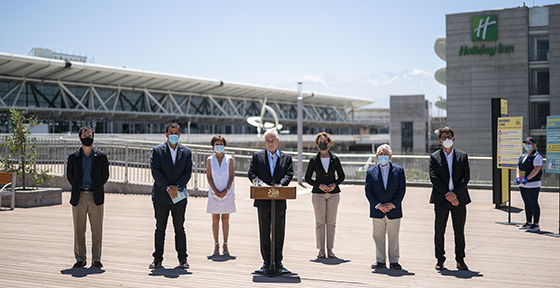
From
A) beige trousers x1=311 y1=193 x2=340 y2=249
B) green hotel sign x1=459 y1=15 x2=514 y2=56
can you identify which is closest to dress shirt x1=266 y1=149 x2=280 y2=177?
beige trousers x1=311 y1=193 x2=340 y2=249

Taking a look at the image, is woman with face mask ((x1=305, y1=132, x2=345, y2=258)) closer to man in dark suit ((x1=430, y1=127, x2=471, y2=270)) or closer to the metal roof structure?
man in dark suit ((x1=430, y1=127, x2=471, y2=270))

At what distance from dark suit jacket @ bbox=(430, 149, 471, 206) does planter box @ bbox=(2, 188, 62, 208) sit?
33.9 feet

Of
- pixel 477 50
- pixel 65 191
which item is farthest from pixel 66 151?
pixel 477 50

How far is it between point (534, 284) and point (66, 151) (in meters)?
14.8

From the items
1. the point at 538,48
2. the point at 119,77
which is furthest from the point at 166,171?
the point at 119,77

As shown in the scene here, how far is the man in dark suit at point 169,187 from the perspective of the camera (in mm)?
6539

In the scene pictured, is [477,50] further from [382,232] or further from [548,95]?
[382,232]

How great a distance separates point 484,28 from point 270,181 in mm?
40382

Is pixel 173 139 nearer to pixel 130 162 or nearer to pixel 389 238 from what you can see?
pixel 389 238

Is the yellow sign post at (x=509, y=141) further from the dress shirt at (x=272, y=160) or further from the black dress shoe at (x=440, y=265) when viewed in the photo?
the dress shirt at (x=272, y=160)

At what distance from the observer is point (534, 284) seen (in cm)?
571

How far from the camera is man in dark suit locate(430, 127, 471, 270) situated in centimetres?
659

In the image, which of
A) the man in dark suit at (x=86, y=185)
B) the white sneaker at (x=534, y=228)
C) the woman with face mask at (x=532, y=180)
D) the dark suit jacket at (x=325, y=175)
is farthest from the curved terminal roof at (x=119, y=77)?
the white sneaker at (x=534, y=228)

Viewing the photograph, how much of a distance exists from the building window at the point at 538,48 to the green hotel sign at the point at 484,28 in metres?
2.91
